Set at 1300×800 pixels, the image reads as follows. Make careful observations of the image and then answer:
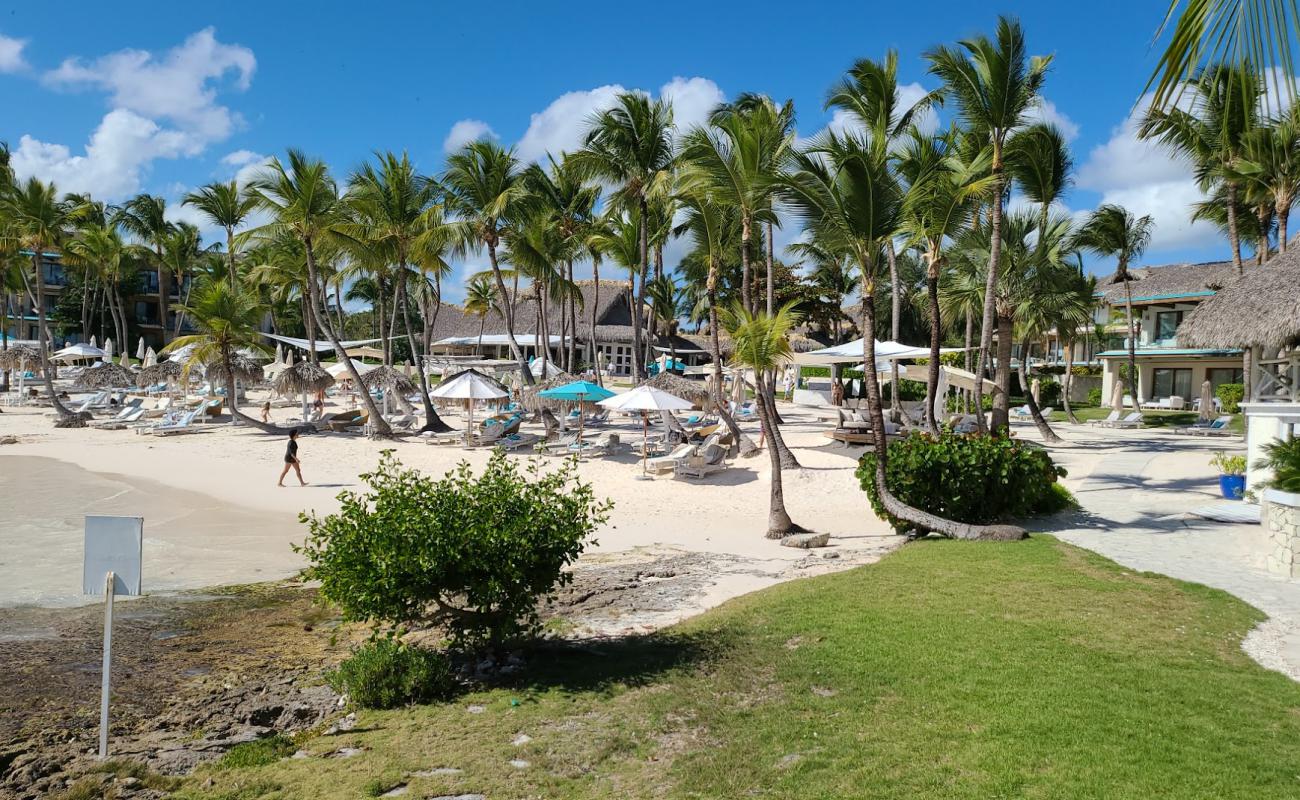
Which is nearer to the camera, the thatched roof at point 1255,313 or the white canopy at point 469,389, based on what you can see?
the thatched roof at point 1255,313

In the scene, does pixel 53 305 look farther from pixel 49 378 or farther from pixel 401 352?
pixel 49 378

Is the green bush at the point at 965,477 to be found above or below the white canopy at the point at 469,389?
below

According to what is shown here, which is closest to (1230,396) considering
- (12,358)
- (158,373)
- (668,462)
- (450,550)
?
(668,462)

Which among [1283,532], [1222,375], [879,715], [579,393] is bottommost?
[879,715]

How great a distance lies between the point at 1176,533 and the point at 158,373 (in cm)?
3461

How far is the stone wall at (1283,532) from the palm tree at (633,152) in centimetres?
1757

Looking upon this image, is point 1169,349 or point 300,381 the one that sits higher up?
point 1169,349

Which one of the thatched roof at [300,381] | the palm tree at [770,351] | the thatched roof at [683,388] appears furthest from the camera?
the thatched roof at [300,381]

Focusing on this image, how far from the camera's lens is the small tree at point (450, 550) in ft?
20.1

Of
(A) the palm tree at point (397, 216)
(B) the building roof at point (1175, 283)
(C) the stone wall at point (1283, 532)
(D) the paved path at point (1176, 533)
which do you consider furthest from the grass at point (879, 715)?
(B) the building roof at point (1175, 283)

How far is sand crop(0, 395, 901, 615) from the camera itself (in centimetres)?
1104

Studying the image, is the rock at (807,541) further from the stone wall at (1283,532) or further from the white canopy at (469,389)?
the white canopy at (469,389)

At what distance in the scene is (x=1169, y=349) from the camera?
119 ft

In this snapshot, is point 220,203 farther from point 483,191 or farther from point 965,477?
point 965,477
